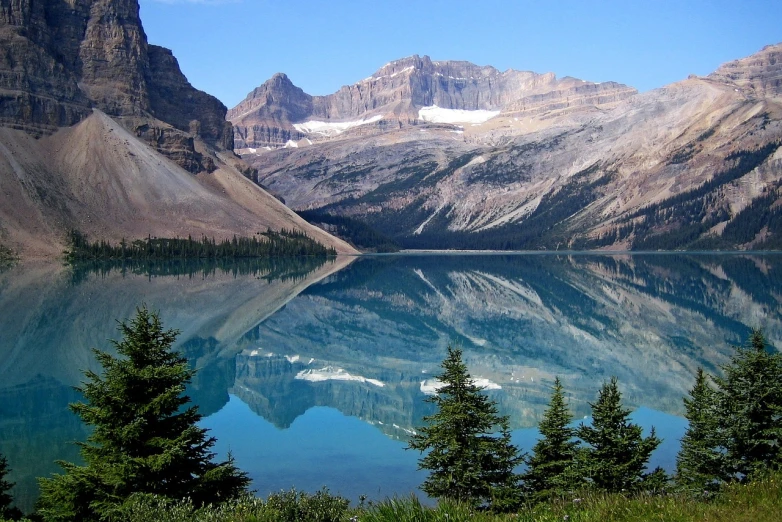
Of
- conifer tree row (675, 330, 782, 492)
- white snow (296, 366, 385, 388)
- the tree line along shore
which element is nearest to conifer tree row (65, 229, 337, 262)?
white snow (296, 366, 385, 388)

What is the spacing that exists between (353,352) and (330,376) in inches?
363

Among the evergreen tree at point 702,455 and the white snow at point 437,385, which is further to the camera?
the white snow at point 437,385

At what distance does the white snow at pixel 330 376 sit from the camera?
44.2 m

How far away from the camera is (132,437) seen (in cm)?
1545

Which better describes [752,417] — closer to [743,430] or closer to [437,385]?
[743,430]

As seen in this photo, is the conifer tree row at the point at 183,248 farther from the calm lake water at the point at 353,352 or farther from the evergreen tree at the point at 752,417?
the evergreen tree at the point at 752,417

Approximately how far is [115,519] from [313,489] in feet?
37.3

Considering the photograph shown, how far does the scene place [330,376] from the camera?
4541 centimetres

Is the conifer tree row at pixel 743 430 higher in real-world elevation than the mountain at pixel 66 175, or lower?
lower

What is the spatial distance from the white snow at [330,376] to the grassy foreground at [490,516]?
97.3ft

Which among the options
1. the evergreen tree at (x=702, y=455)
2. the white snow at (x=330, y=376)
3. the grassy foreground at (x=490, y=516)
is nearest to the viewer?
the grassy foreground at (x=490, y=516)

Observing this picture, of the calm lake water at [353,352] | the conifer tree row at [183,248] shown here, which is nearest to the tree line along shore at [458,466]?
the calm lake water at [353,352]

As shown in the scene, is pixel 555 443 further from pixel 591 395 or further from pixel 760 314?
pixel 760 314

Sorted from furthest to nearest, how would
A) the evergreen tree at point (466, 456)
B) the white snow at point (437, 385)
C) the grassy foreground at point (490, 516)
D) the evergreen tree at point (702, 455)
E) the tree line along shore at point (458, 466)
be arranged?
the white snow at point (437, 385)
the evergreen tree at point (702, 455)
the evergreen tree at point (466, 456)
the tree line along shore at point (458, 466)
the grassy foreground at point (490, 516)
